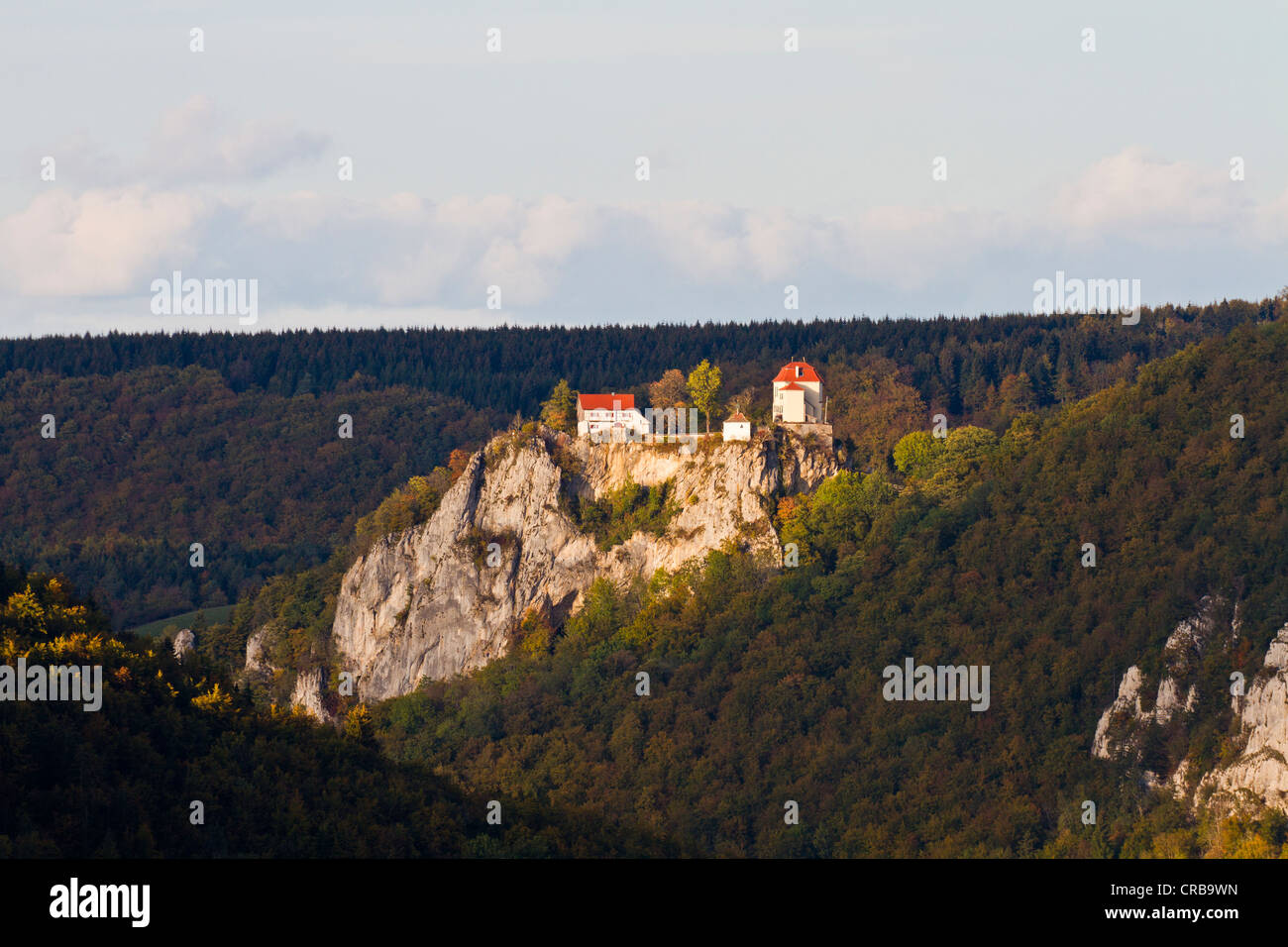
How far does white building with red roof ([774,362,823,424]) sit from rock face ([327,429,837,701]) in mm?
2071

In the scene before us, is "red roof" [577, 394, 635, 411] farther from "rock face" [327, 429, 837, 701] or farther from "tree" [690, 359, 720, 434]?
"tree" [690, 359, 720, 434]

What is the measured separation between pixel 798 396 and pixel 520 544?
21672mm

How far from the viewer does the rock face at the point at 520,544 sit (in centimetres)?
11812

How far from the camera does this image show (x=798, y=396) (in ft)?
392

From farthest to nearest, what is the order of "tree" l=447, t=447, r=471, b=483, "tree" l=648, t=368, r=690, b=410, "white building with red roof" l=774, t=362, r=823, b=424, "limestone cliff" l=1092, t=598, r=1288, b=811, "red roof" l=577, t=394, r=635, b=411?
"tree" l=447, t=447, r=471, b=483 → "tree" l=648, t=368, r=690, b=410 → "red roof" l=577, t=394, r=635, b=411 → "white building with red roof" l=774, t=362, r=823, b=424 → "limestone cliff" l=1092, t=598, r=1288, b=811

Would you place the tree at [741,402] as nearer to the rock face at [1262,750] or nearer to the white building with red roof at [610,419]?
the white building with red roof at [610,419]

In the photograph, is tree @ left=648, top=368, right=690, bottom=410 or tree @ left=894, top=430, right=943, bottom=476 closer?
tree @ left=648, top=368, right=690, bottom=410

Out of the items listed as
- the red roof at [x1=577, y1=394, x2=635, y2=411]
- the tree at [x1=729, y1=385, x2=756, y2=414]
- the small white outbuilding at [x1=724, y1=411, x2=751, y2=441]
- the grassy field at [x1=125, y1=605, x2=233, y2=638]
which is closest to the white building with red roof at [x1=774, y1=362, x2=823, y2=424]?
the tree at [x1=729, y1=385, x2=756, y2=414]

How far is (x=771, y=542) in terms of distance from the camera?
4751 inches

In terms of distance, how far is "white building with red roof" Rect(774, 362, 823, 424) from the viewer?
11931cm

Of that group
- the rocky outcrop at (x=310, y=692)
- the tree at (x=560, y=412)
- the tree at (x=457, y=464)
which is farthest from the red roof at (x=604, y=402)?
the rocky outcrop at (x=310, y=692)

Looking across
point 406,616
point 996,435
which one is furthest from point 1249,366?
point 406,616

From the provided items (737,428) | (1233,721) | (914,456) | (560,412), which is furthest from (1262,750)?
(560,412)
